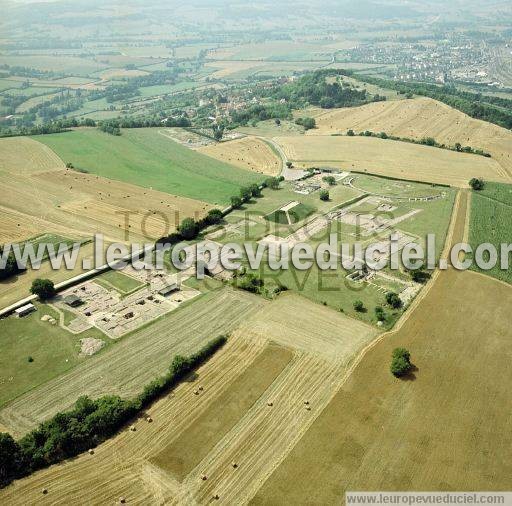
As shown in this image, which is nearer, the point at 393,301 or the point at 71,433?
the point at 71,433

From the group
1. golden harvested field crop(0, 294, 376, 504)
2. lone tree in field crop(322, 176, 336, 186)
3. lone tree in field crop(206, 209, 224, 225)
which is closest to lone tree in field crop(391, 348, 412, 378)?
golden harvested field crop(0, 294, 376, 504)

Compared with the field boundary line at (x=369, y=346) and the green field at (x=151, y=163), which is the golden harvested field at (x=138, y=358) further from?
the green field at (x=151, y=163)

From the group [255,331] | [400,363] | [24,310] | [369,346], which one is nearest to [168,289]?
[255,331]

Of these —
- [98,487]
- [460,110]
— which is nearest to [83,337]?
[98,487]

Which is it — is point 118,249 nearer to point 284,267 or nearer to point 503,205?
point 284,267

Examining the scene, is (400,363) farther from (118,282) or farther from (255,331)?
(118,282)

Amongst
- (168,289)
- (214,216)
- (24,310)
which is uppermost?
(214,216)
